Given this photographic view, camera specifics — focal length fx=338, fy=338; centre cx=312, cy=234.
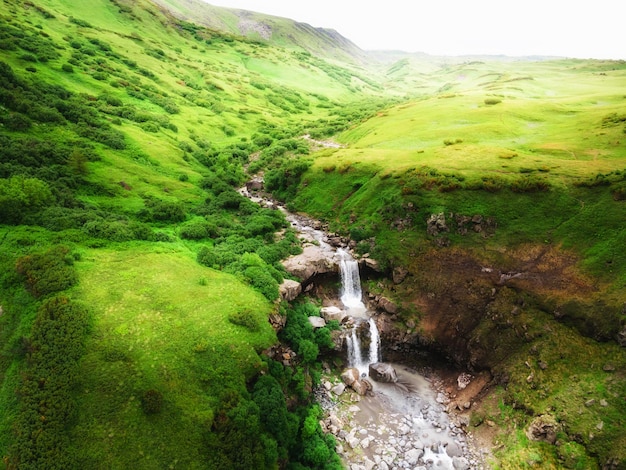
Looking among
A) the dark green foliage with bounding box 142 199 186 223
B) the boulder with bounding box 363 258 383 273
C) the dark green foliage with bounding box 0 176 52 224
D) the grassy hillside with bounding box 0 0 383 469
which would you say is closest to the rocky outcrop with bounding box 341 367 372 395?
the grassy hillside with bounding box 0 0 383 469

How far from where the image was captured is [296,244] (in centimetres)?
5512

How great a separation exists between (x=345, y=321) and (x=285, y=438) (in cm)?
1932

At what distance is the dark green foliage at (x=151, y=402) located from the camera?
80.5 ft

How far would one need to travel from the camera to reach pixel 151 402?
972 inches

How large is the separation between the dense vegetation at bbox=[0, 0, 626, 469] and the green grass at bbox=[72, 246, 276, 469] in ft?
0.43

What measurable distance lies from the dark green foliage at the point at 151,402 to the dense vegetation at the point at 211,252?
0.09 metres

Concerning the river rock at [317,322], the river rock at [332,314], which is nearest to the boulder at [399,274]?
the river rock at [332,314]

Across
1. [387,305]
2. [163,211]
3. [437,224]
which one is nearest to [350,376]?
[387,305]

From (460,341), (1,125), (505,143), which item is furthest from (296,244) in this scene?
(505,143)

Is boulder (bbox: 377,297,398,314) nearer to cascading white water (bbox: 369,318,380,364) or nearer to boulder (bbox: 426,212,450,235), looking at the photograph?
cascading white water (bbox: 369,318,380,364)

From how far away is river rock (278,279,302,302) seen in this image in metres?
41.8

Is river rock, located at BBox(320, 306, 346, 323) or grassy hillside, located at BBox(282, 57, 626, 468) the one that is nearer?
grassy hillside, located at BBox(282, 57, 626, 468)

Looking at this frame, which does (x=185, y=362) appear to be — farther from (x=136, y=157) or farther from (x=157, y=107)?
(x=157, y=107)

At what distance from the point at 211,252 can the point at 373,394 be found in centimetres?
2715
